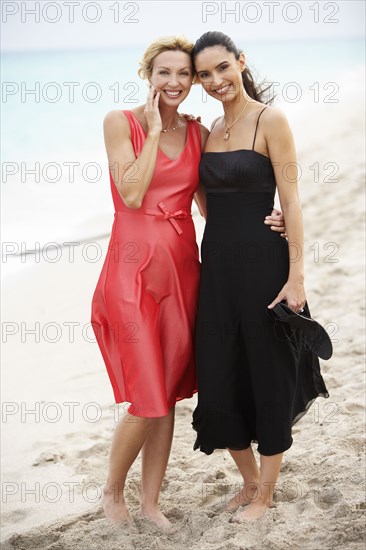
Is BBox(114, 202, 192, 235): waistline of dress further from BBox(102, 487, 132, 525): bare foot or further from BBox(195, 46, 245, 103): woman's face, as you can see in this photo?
BBox(102, 487, 132, 525): bare foot

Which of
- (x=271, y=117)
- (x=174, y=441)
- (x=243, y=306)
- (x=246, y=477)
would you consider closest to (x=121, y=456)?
(x=246, y=477)

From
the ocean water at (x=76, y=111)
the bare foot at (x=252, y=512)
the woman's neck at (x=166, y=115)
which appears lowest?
the bare foot at (x=252, y=512)

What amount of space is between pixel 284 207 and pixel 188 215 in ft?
1.25

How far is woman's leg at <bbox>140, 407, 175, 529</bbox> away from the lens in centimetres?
307

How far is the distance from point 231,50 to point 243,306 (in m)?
0.99

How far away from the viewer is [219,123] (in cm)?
310

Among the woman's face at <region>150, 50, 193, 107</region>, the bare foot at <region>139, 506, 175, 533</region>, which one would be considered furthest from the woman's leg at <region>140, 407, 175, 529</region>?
the woman's face at <region>150, 50, 193, 107</region>

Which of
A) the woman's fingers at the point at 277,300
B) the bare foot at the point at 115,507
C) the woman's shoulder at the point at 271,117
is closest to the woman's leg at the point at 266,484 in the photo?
the bare foot at the point at 115,507

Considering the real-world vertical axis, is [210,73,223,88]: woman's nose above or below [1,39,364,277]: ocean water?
below

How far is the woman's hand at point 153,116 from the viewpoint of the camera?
113 inches

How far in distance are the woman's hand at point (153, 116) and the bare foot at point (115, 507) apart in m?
1.43

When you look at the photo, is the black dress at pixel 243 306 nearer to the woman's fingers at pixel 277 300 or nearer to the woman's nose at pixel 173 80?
the woman's fingers at pixel 277 300

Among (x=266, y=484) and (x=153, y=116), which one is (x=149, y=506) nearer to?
(x=266, y=484)

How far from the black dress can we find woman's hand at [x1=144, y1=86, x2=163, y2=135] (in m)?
0.23
